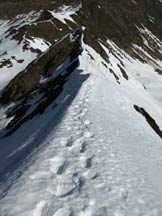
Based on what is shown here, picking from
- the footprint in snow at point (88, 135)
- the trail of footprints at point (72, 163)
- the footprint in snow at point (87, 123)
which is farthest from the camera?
the footprint in snow at point (87, 123)

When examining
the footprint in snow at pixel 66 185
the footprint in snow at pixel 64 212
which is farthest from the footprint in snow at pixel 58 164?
the footprint in snow at pixel 64 212

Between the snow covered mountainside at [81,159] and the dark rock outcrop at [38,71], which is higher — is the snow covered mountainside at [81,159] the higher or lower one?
the lower one

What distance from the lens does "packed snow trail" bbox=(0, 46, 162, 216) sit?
7730 mm

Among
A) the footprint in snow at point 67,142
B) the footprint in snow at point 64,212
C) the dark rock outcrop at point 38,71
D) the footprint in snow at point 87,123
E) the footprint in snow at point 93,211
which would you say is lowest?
the footprint in snow at point 93,211

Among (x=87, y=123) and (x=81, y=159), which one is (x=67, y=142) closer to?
(x=81, y=159)

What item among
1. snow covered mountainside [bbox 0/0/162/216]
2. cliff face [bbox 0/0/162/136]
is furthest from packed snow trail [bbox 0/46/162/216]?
cliff face [bbox 0/0/162/136]

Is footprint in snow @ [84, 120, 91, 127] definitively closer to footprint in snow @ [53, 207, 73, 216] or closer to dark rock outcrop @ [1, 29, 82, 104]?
footprint in snow @ [53, 207, 73, 216]

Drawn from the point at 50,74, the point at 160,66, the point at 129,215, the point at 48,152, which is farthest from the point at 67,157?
the point at 160,66

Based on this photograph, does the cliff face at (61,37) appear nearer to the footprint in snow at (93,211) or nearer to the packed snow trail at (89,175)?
the packed snow trail at (89,175)

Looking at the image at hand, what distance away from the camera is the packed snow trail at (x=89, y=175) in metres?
7.73

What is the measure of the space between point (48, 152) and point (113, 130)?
407cm

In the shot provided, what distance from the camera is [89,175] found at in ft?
30.3

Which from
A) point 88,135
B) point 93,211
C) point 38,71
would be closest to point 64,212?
point 93,211

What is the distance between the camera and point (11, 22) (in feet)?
356
